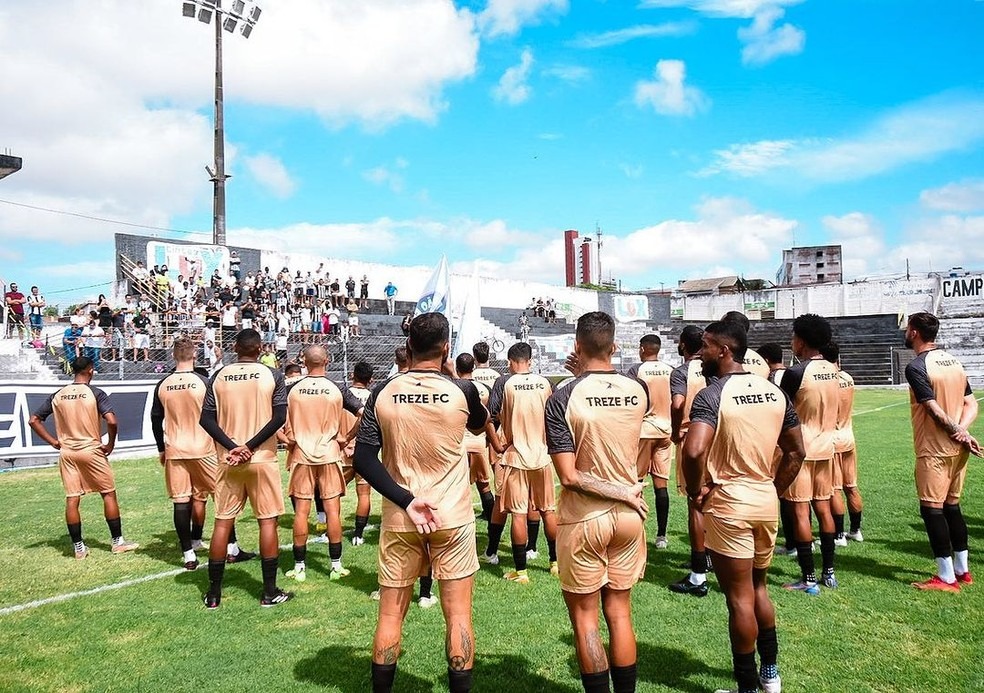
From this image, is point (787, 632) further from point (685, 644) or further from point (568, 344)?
point (568, 344)

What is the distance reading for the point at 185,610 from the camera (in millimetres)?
5988

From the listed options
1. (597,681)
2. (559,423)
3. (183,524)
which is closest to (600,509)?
(559,423)

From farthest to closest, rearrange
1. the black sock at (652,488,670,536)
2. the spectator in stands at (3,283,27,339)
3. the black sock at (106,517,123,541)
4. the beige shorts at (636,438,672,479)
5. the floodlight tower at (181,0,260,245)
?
the floodlight tower at (181,0,260,245) < the spectator in stands at (3,283,27,339) < the black sock at (106,517,123,541) < the black sock at (652,488,670,536) < the beige shorts at (636,438,672,479)

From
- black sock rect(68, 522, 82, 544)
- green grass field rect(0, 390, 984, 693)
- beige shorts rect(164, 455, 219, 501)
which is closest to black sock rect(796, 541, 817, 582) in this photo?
green grass field rect(0, 390, 984, 693)

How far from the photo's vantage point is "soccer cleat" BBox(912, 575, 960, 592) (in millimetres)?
6004

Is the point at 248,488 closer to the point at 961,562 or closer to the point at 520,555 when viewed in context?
the point at 520,555

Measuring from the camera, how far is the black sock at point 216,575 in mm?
5949

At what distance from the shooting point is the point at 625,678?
374cm

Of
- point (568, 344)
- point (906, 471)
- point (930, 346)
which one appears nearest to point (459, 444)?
point (930, 346)

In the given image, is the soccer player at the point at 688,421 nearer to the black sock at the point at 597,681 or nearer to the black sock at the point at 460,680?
the black sock at the point at 597,681

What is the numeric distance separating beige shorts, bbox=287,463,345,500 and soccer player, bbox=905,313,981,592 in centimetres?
566

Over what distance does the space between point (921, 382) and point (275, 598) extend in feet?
20.4

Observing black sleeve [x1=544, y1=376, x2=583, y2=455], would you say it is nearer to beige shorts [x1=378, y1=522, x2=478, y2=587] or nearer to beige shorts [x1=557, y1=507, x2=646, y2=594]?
beige shorts [x1=557, y1=507, x2=646, y2=594]

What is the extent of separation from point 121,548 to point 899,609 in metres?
8.29
